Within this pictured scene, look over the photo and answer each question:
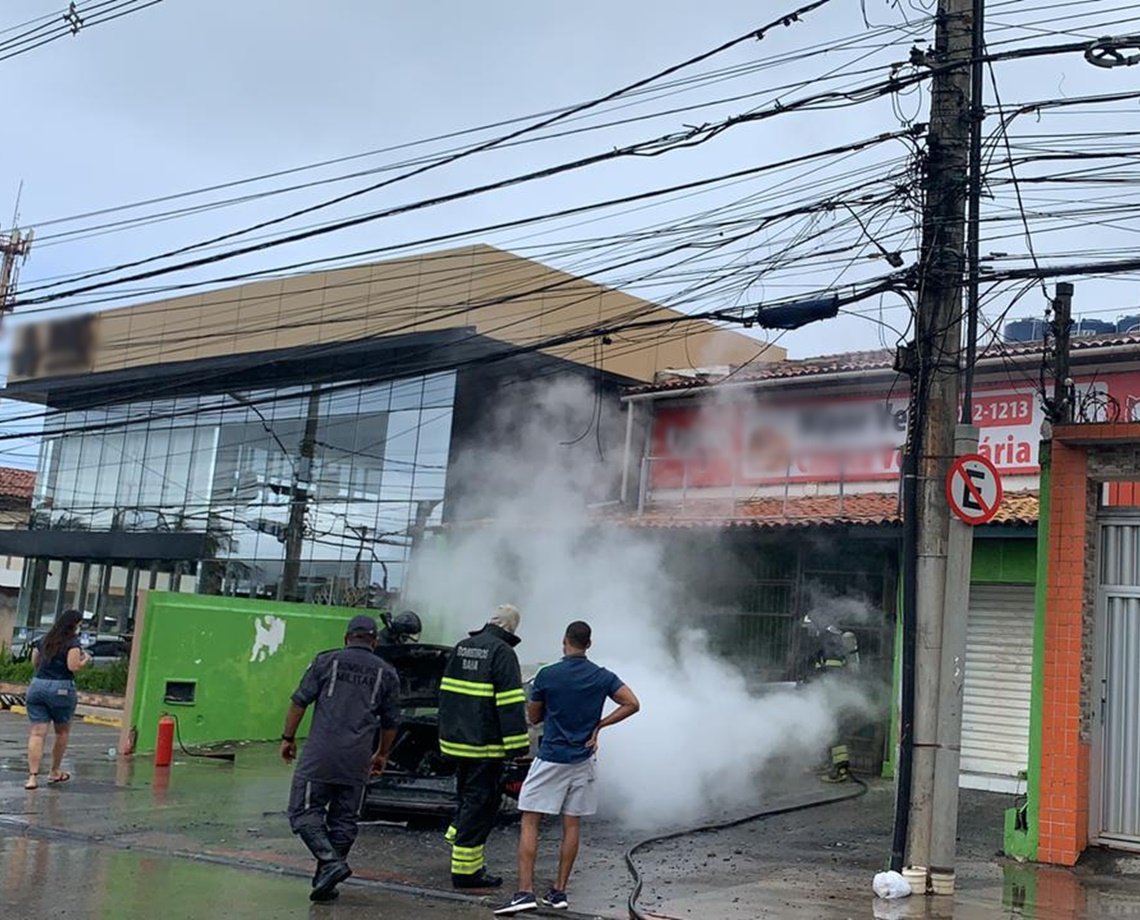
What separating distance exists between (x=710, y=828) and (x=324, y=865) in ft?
13.5

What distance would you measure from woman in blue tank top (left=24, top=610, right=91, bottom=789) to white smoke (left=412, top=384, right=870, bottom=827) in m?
5.01

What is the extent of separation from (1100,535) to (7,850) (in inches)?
328

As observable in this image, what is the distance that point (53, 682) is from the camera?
1115 cm

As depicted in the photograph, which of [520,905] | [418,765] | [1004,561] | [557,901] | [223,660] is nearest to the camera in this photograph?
[520,905]

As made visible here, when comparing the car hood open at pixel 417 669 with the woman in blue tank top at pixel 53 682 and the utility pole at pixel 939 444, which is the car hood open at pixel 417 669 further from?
the utility pole at pixel 939 444

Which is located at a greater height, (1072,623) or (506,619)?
(1072,623)

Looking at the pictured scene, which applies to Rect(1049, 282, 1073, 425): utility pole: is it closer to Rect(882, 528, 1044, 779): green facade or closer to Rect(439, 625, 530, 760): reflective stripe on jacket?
Rect(882, 528, 1044, 779): green facade

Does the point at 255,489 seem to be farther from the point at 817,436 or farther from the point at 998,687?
the point at 998,687

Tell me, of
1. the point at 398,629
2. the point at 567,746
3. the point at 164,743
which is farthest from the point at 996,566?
the point at 164,743

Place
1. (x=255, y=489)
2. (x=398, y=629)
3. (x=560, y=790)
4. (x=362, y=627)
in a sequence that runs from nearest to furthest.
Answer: (x=560, y=790) → (x=362, y=627) → (x=398, y=629) → (x=255, y=489)

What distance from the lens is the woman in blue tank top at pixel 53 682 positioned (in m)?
11.0

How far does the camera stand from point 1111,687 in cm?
916

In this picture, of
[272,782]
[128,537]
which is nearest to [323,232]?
[272,782]

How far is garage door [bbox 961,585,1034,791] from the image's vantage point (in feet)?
43.3
